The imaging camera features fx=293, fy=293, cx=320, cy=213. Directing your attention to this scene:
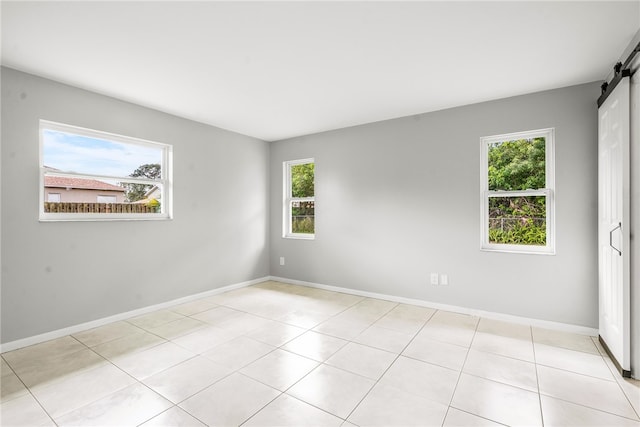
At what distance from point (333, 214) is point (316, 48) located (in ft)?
8.90

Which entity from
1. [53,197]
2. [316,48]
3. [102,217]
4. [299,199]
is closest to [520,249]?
[316,48]

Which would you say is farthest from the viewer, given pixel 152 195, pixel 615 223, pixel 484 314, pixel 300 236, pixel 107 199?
pixel 300 236

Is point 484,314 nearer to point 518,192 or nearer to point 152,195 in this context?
point 518,192

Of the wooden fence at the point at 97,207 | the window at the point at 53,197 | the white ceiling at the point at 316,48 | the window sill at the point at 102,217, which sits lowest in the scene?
the window sill at the point at 102,217

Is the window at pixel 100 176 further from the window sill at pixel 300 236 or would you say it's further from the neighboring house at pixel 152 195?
the window sill at pixel 300 236

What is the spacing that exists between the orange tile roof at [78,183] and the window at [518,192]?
442cm

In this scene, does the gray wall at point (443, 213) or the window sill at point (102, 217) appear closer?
the window sill at point (102, 217)

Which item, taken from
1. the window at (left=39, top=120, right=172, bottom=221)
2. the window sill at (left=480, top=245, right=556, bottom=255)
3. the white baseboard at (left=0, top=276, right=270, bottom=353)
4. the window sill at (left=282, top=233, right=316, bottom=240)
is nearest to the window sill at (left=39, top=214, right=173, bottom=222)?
the window at (left=39, top=120, right=172, bottom=221)

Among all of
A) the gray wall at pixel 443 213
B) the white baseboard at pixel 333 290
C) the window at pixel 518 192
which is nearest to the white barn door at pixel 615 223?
the gray wall at pixel 443 213

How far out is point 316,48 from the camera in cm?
238

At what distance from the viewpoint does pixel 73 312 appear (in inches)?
119

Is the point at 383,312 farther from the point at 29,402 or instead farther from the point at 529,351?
the point at 29,402

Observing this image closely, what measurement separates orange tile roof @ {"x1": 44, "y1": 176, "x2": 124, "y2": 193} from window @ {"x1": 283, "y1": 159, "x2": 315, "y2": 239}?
8.53ft

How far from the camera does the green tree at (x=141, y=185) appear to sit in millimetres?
3607
